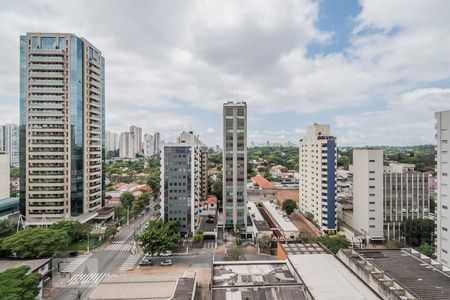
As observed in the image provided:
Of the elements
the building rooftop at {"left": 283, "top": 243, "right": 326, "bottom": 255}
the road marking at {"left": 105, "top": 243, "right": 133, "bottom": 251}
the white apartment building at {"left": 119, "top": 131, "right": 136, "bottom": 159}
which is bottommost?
the road marking at {"left": 105, "top": 243, "right": 133, "bottom": 251}

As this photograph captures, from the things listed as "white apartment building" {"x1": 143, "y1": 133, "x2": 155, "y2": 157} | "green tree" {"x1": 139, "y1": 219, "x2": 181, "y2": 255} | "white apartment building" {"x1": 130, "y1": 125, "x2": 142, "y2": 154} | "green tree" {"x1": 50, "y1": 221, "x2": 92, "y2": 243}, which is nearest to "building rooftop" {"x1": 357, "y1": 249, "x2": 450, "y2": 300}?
"green tree" {"x1": 139, "y1": 219, "x2": 181, "y2": 255}

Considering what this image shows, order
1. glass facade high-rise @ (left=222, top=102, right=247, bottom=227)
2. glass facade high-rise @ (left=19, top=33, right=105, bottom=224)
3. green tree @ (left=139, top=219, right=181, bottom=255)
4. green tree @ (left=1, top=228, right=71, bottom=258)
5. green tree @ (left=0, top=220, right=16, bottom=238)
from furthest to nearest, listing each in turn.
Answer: glass facade high-rise @ (left=19, top=33, right=105, bottom=224) → glass facade high-rise @ (left=222, top=102, right=247, bottom=227) → green tree @ (left=0, top=220, right=16, bottom=238) → green tree @ (left=139, top=219, right=181, bottom=255) → green tree @ (left=1, top=228, right=71, bottom=258)

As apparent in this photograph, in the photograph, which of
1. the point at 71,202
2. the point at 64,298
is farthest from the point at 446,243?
the point at 71,202

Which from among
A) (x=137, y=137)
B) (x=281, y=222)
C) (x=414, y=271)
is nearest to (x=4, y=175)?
(x=281, y=222)

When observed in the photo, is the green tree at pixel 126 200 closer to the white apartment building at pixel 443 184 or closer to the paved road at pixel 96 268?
the paved road at pixel 96 268

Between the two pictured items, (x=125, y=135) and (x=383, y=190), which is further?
(x=125, y=135)

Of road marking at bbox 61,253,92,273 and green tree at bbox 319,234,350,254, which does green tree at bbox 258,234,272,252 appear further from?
road marking at bbox 61,253,92,273

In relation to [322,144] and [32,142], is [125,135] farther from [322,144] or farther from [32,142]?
[322,144]
